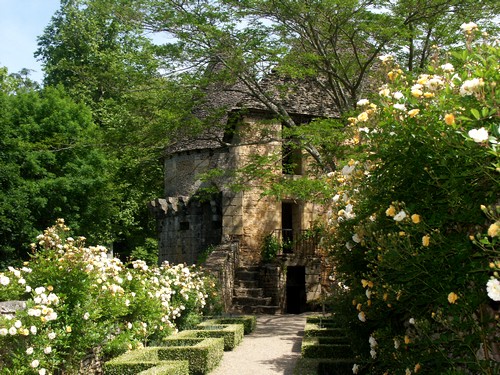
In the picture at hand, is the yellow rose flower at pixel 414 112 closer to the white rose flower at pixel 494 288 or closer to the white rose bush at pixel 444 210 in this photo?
the white rose bush at pixel 444 210

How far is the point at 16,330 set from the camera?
7395 mm

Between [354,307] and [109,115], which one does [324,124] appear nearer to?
[354,307]

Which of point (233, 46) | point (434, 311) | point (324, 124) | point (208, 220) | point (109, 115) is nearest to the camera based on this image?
point (434, 311)

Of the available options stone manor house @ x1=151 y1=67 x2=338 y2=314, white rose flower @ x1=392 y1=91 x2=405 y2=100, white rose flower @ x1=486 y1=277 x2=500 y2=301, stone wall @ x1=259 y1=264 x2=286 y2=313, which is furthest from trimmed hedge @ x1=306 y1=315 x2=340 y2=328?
white rose flower @ x1=486 y1=277 x2=500 y2=301

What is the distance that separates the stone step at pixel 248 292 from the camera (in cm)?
2055

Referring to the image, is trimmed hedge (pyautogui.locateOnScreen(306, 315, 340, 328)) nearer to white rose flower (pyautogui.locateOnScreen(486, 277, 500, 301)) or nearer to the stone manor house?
the stone manor house

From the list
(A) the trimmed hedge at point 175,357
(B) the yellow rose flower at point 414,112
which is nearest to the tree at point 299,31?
(A) the trimmed hedge at point 175,357

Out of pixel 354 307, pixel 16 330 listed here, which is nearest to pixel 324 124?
pixel 354 307

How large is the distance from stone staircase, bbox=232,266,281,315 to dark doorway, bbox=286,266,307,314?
4.16 feet

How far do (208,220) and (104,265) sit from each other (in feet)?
47.0

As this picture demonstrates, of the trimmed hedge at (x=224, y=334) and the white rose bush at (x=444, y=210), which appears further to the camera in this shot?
the trimmed hedge at (x=224, y=334)

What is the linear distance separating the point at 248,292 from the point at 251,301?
1.55ft

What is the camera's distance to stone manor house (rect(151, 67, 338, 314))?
20.1 m

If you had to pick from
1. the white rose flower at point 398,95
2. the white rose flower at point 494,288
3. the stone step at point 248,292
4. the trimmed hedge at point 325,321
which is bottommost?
the trimmed hedge at point 325,321
